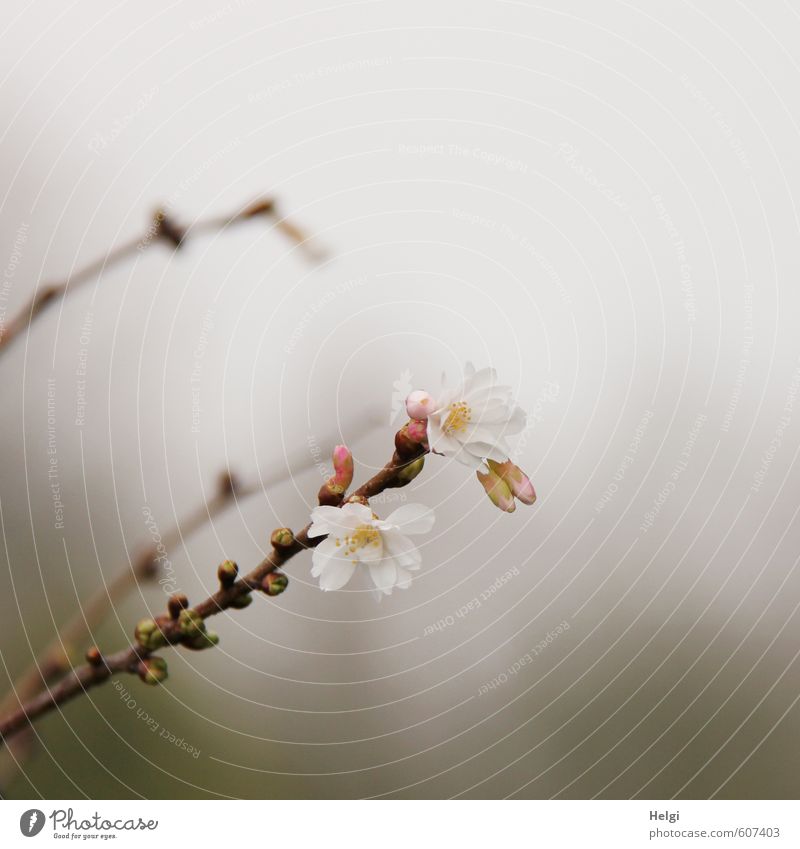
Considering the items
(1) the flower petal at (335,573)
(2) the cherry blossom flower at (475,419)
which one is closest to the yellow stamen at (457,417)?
(2) the cherry blossom flower at (475,419)

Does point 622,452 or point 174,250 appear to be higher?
point 174,250

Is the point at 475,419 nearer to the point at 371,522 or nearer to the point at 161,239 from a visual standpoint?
the point at 371,522

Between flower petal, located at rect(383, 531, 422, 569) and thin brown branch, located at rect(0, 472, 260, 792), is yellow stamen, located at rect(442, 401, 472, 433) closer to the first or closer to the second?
flower petal, located at rect(383, 531, 422, 569)

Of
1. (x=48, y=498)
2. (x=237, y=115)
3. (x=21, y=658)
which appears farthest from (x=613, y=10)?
(x=21, y=658)

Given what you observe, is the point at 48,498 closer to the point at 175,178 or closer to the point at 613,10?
the point at 175,178

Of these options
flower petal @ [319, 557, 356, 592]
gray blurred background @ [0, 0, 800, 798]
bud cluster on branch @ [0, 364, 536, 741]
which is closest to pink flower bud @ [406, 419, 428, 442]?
bud cluster on branch @ [0, 364, 536, 741]
